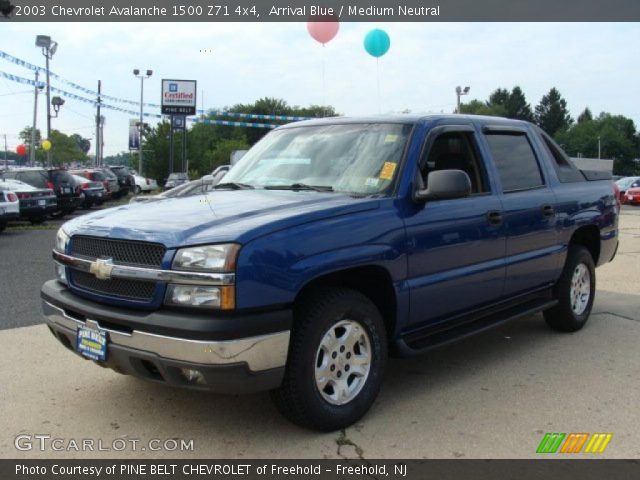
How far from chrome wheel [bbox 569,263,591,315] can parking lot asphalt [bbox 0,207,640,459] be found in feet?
0.97

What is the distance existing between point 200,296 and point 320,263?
0.64 m

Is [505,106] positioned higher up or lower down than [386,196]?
higher up

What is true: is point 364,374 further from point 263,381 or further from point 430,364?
point 430,364

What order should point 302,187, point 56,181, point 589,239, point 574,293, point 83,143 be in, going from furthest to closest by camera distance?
point 83,143
point 56,181
point 589,239
point 574,293
point 302,187

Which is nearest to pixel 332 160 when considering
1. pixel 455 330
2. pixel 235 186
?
pixel 235 186

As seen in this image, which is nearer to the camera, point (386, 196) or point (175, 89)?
point (386, 196)

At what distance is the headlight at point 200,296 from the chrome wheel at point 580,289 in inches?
143

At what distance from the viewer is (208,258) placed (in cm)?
309

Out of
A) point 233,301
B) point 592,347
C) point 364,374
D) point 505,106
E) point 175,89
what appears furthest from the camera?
point 505,106

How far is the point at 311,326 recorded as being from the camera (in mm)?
3316

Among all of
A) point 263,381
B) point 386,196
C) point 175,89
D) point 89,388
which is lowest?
Result: point 89,388

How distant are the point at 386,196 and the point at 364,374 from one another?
1.07m

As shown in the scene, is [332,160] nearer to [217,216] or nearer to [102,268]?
[217,216]
